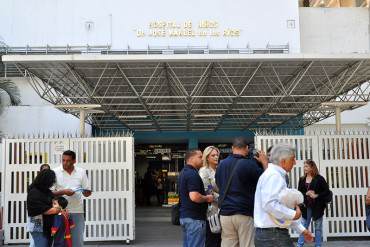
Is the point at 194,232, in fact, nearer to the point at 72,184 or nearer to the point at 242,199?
the point at 242,199

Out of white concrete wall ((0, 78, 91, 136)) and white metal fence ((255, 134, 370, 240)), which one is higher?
white concrete wall ((0, 78, 91, 136))

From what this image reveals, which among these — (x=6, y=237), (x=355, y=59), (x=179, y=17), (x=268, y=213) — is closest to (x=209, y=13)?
(x=179, y=17)

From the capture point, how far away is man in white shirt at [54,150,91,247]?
7.76 meters

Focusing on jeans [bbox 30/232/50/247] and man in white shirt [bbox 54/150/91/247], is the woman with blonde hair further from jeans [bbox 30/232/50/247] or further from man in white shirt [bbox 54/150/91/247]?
jeans [bbox 30/232/50/247]

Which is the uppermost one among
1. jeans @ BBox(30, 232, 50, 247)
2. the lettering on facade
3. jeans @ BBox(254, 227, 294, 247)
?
the lettering on facade

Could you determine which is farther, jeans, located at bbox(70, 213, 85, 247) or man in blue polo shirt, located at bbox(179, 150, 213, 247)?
jeans, located at bbox(70, 213, 85, 247)

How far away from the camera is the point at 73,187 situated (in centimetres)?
784

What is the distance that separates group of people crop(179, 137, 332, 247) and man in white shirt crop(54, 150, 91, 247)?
5.26ft

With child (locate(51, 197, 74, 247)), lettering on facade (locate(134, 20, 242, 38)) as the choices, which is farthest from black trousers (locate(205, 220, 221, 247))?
lettering on facade (locate(134, 20, 242, 38))

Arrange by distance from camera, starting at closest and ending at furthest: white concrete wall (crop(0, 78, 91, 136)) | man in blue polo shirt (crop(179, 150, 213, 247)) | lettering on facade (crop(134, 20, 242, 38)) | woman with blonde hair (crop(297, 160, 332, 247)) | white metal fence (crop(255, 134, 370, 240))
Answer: man in blue polo shirt (crop(179, 150, 213, 247)) < woman with blonde hair (crop(297, 160, 332, 247)) < white metal fence (crop(255, 134, 370, 240)) < white concrete wall (crop(0, 78, 91, 136)) < lettering on facade (crop(134, 20, 242, 38))

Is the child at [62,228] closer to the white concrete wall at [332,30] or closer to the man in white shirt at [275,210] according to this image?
the man in white shirt at [275,210]

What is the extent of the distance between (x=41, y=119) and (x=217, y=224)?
15888 mm

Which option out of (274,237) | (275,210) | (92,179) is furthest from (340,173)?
(275,210)

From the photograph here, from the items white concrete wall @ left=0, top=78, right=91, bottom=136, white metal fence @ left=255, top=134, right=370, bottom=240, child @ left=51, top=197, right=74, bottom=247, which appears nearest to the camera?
child @ left=51, top=197, right=74, bottom=247
